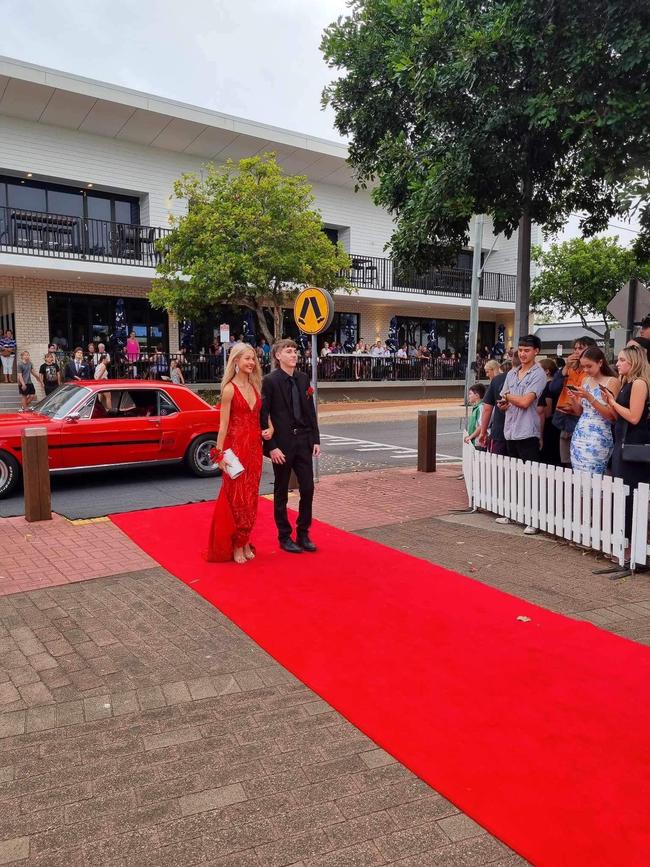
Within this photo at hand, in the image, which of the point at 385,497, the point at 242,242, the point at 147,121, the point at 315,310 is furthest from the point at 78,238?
the point at 385,497

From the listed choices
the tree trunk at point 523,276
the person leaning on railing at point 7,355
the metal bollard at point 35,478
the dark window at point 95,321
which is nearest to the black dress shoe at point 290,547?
the metal bollard at point 35,478

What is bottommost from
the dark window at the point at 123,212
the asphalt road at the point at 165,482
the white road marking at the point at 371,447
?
the white road marking at the point at 371,447

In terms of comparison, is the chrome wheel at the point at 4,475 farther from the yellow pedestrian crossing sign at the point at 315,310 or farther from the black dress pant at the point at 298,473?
the black dress pant at the point at 298,473

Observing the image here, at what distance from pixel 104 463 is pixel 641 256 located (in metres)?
8.44

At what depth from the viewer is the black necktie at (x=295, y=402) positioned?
5.88 metres

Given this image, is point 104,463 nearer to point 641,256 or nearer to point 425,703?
point 425,703

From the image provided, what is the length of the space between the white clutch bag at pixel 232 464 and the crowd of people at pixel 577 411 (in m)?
3.06

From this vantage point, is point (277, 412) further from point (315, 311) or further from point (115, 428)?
point (115, 428)

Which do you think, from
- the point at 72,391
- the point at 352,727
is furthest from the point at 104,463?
the point at 352,727

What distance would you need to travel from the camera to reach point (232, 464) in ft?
18.1

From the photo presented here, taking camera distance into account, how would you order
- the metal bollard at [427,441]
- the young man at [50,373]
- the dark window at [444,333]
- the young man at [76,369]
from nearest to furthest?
the metal bollard at [427,441]
the young man at [50,373]
the young man at [76,369]
the dark window at [444,333]

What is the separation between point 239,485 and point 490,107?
544 centimetres

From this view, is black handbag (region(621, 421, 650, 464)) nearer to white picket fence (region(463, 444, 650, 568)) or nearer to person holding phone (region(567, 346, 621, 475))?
white picket fence (region(463, 444, 650, 568))

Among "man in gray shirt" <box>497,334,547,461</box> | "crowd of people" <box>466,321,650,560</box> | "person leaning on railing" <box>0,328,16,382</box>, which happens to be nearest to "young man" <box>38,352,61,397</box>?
"person leaning on railing" <box>0,328,16,382</box>
